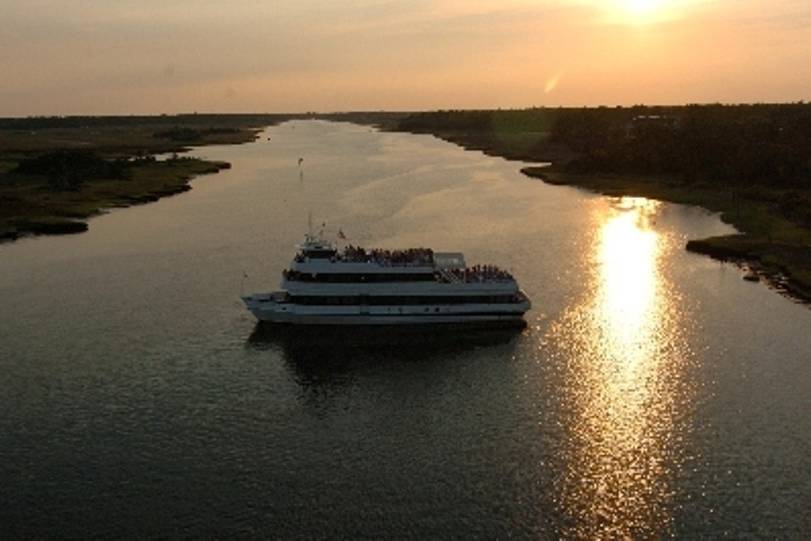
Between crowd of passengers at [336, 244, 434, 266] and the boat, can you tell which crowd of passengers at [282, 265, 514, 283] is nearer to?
the boat

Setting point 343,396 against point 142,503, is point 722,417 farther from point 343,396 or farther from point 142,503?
point 142,503

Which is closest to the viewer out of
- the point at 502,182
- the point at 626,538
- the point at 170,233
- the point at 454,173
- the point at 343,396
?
the point at 626,538

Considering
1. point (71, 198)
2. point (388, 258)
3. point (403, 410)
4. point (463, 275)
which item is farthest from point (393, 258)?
point (71, 198)

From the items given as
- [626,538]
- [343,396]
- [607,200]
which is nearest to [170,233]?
[343,396]

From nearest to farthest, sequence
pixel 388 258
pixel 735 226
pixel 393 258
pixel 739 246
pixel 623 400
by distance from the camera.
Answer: pixel 623 400 < pixel 393 258 < pixel 388 258 < pixel 739 246 < pixel 735 226

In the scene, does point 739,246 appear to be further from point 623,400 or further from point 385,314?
point 623,400

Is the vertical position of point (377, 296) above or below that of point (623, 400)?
above

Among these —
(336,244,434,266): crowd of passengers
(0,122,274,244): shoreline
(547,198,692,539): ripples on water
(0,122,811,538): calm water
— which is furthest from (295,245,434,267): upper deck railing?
(0,122,274,244): shoreline
